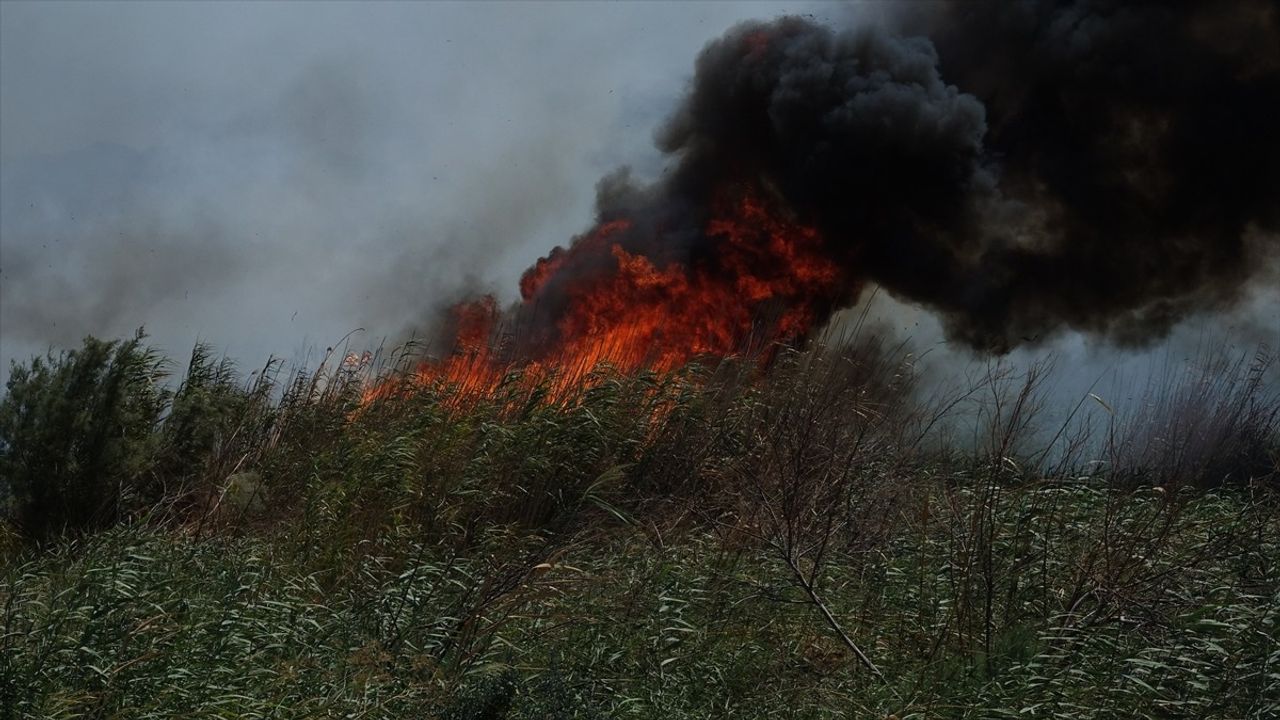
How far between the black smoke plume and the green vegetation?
4055 millimetres

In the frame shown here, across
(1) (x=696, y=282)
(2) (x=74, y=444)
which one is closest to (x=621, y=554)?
(2) (x=74, y=444)

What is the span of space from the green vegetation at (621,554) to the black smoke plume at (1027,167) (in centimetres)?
405

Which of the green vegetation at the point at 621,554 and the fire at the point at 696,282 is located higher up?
the fire at the point at 696,282

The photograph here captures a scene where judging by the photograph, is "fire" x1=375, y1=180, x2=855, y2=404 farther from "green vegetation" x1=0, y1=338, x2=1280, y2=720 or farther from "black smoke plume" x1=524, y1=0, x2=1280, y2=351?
"green vegetation" x1=0, y1=338, x2=1280, y2=720

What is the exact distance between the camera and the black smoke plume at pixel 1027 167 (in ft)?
38.9

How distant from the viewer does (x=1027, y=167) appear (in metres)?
12.9

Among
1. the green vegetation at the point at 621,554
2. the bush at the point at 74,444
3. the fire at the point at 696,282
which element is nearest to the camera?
the green vegetation at the point at 621,554

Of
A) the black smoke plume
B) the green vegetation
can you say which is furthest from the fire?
the green vegetation

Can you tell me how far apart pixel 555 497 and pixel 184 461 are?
3.19 m

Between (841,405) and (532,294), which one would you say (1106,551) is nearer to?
(841,405)

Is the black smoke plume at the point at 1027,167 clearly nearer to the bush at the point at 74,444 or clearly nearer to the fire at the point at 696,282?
the fire at the point at 696,282

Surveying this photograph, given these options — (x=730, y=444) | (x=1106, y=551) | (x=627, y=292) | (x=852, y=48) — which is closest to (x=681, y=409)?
(x=730, y=444)

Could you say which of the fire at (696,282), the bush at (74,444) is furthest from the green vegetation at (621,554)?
the fire at (696,282)

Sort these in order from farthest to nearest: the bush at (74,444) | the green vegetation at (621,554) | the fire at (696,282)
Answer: the fire at (696,282), the bush at (74,444), the green vegetation at (621,554)
